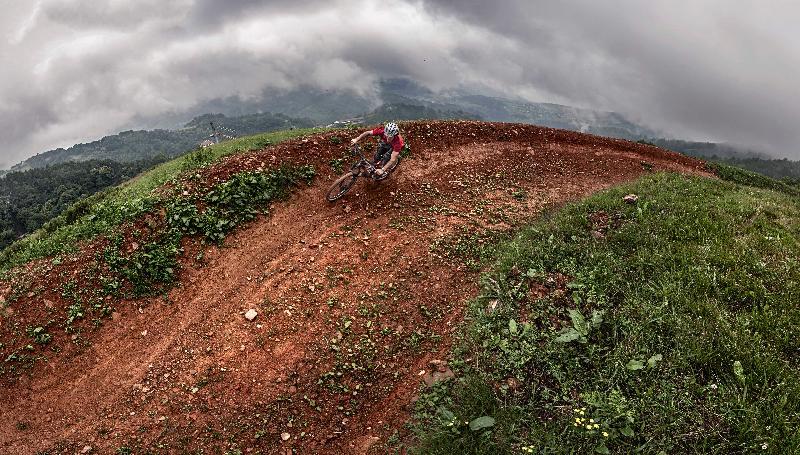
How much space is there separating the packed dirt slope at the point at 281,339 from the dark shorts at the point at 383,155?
106 cm

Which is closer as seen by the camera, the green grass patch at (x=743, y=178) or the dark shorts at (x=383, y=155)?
the dark shorts at (x=383, y=155)

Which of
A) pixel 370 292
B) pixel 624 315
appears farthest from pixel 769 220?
pixel 370 292

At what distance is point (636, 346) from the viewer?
828cm

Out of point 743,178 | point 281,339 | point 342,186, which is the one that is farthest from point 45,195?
point 743,178

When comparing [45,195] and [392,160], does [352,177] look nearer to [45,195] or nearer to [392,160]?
[392,160]

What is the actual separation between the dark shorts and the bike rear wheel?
4.12 ft

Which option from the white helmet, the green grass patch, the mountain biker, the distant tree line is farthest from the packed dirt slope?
the distant tree line

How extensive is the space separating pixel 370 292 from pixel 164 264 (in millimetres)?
6448

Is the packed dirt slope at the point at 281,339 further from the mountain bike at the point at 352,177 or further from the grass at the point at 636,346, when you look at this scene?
the grass at the point at 636,346

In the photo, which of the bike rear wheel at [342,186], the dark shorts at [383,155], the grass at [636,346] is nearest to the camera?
the grass at [636,346]

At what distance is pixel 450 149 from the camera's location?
21797mm

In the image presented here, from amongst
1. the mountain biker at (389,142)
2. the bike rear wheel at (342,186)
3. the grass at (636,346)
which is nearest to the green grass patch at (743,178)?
the grass at (636,346)

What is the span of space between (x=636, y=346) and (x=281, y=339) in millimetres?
8001

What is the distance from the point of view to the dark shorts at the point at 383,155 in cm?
1720
